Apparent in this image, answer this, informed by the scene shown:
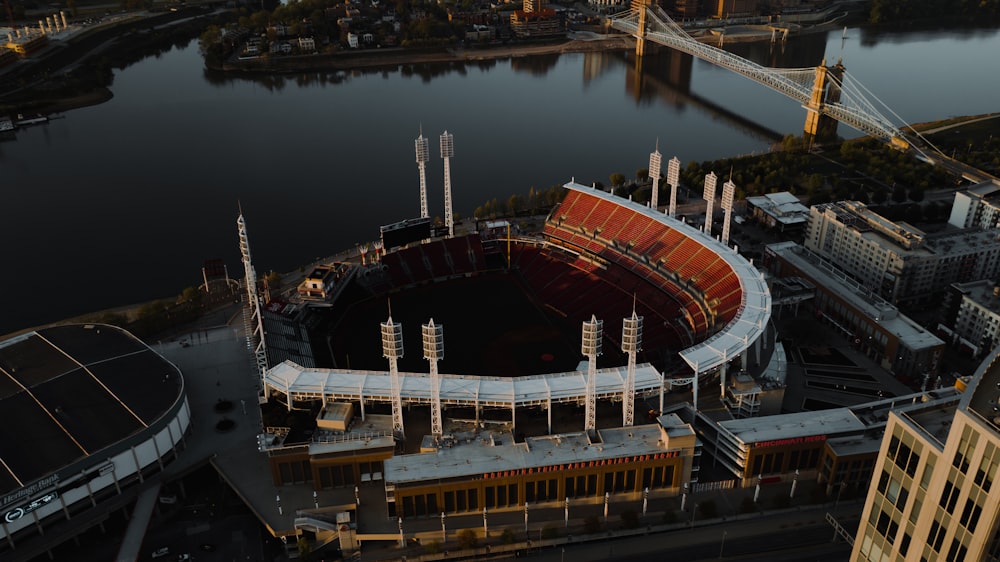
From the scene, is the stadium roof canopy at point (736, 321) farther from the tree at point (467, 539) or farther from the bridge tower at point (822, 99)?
the bridge tower at point (822, 99)

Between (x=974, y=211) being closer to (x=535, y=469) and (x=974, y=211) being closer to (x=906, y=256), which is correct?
(x=906, y=256)

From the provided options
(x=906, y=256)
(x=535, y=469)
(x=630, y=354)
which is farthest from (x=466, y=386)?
(x=906, y=256)

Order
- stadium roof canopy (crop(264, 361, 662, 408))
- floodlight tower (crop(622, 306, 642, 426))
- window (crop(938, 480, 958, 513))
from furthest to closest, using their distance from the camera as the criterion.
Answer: stadium roof canopy (crop(264, 361, 662, 408)) < floodlight tower (crop(622, 306, 642, 426)) < window (crop(938, 480, 958, 513))

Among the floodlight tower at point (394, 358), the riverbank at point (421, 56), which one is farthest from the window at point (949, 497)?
the riverbank at point (421, 56)

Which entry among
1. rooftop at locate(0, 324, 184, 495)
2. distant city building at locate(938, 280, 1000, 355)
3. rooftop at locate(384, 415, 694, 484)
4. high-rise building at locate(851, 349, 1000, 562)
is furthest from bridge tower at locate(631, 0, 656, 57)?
high-rise building at locate(851, 349, 1000, 562)

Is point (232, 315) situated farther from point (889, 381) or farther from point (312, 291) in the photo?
point (889, 381)

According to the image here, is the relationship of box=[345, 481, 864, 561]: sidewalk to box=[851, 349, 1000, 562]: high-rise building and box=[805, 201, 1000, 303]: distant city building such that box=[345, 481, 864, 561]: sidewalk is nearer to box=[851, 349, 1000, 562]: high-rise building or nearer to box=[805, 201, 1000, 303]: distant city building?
box=[851, 349, 1000, 562]: high-rise building
